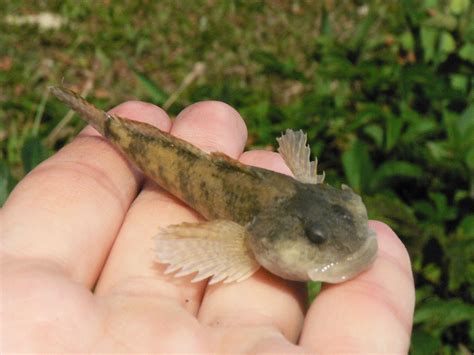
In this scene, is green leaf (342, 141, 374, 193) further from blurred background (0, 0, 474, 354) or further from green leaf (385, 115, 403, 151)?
green leaf (385, 115, 403, 151)

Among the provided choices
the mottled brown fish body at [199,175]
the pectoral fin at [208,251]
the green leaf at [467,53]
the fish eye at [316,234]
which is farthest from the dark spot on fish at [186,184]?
the green leaf at [467,53]

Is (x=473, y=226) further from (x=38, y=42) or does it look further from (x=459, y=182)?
(x=38, y=42)

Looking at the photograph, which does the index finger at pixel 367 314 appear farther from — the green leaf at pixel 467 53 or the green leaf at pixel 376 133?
the green leaf at pixel 467 53

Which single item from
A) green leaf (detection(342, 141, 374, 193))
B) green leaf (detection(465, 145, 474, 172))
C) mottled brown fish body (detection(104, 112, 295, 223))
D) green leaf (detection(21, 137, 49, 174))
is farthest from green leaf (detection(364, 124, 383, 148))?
green leaf (detection(21, 137, 49, 174))

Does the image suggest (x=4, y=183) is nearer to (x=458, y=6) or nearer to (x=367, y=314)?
(x=367, y=314)

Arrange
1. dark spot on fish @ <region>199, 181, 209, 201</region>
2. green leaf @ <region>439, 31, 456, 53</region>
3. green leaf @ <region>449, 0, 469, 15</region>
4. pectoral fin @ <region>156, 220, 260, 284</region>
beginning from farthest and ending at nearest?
green leaf @ <region>449, 0, 469, 15</region>, green leaf @ <region>439, 31, 456, 53</region>, dark spot on fish @ <region>199, 181, 209, 201</region>, pectoral fin @ <region>156, 220, 260, 284</region>

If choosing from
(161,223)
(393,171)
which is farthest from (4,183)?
(393,171)
